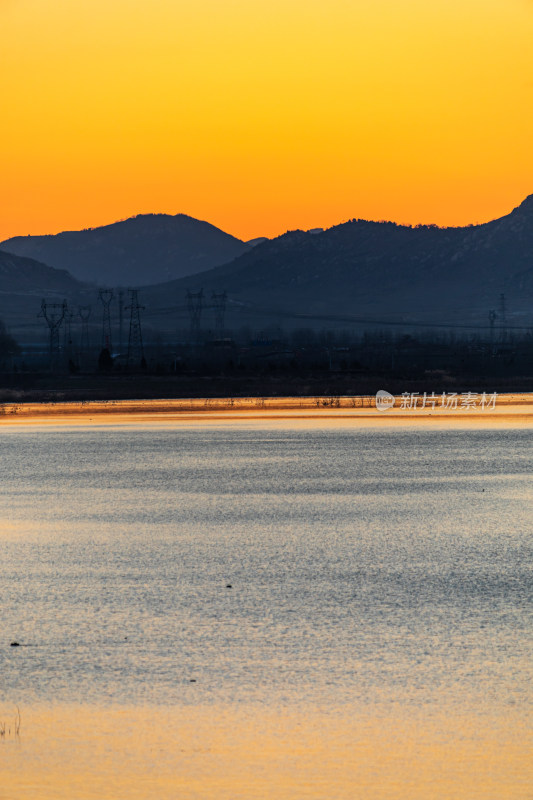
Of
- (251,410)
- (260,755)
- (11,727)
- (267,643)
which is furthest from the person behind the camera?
(251,410)

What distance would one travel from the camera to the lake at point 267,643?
8156 millimetres

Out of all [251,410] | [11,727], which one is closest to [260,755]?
[11,727]

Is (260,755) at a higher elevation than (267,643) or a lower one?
lower

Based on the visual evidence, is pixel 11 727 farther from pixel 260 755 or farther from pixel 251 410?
pixel 251 410

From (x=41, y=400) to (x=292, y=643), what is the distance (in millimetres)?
68692

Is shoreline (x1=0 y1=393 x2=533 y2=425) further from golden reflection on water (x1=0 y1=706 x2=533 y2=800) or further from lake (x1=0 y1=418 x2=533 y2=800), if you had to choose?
golden reflection on water (x1=0 y1=706 x2=533 y2=800)

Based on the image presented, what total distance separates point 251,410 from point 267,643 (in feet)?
165

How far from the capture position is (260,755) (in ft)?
27.5

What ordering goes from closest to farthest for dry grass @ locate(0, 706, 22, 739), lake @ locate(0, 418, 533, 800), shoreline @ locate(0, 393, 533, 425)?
lake @ locate(0, 418, 533, 800) < dry grass @ locate(0, 706, 22, 739) < shoreline @ locate(0, 393, 533, 425)

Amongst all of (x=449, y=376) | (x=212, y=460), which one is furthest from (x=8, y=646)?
(x=449, y=376)

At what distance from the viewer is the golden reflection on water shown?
7746 mm

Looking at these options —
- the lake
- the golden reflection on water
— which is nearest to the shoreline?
the lake

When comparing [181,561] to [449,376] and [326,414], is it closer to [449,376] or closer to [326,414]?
[326,414]

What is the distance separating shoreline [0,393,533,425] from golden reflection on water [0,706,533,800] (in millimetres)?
40973
